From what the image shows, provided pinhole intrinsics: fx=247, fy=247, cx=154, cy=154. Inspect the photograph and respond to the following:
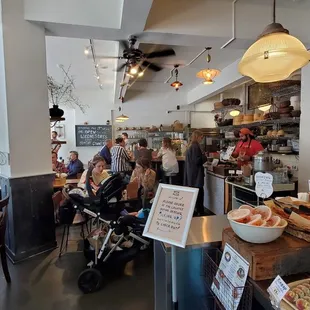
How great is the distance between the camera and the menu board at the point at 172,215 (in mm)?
1164

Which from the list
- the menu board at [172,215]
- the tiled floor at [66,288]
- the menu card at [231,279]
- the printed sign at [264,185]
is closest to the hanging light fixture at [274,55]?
the printed sign at [264,185]

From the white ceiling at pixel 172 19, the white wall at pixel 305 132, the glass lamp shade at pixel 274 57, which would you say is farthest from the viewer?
the white wall at pixel 305 132

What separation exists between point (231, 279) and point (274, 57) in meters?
1.66

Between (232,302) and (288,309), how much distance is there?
9.9 inches

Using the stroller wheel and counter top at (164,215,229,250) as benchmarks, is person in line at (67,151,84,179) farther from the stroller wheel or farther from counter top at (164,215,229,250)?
counter top at (164,215,229,250)

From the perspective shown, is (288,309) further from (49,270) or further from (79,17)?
(79,17)

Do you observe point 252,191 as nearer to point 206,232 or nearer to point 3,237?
point 206,232

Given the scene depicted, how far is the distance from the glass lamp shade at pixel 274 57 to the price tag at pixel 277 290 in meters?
1.49

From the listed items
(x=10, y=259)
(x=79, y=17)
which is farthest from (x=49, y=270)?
(x=79, y=17)

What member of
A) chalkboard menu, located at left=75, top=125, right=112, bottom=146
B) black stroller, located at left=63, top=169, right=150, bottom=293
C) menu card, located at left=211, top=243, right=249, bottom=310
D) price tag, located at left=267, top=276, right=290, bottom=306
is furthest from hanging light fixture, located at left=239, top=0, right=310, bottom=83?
chalkboard menu, located at left=75, top=125, right=112, bottom=146

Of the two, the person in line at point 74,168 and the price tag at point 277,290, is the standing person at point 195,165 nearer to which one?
the person in line at point 74,168

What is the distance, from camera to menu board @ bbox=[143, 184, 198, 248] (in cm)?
116

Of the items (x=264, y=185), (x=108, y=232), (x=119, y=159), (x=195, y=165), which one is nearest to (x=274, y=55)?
(x=264, y=185)

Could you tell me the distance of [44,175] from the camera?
10.6 feet
